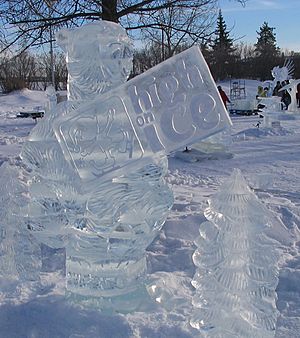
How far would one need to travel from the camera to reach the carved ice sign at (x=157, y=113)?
2.28m

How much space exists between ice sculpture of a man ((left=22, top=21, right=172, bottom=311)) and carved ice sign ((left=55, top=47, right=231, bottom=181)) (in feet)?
0.63

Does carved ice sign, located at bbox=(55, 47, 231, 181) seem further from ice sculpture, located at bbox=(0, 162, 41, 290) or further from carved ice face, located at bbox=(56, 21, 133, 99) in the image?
ice sculpture, located at bbox=(0, 162, 41, 290)

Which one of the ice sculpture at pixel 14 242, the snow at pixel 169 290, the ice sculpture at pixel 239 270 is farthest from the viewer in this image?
the ice sculpture at pixel 14 242

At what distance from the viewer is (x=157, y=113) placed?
89.7 inches

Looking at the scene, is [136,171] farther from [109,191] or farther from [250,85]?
[250,85]

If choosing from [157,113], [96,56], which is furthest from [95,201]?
[96,56]

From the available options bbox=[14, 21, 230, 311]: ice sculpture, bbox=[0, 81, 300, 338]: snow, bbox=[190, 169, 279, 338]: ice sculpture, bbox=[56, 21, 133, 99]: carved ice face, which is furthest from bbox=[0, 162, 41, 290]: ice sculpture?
bbox=[190, 169, 279, 338]: ice sculpture

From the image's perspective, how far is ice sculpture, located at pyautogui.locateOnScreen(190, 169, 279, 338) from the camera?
2.22m

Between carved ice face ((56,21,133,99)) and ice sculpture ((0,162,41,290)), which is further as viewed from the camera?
ice sculpture ((0,162,41,290))

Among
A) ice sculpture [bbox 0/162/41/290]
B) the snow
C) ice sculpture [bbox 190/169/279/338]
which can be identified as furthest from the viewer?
ice sculpture [bbox 0/162/41/290]

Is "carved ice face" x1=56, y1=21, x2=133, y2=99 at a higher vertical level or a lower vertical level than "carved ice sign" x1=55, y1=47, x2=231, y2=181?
higher

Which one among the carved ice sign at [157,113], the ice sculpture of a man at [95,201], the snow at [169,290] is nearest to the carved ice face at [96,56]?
the ice sculpture of a man at [95,201]

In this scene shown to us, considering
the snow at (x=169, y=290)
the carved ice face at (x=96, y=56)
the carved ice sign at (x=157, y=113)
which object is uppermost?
the carved ice face at (x=96, y=56)

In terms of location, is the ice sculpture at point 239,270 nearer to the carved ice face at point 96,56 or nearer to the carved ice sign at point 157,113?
the carved ice sign at point 157,113
